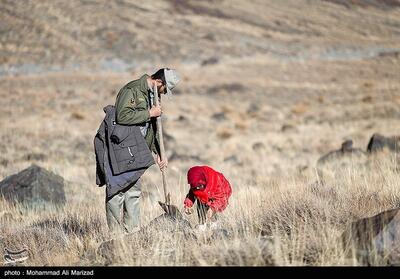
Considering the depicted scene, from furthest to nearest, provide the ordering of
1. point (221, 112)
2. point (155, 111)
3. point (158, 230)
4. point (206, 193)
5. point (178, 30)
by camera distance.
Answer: point (178, 30)
point (221, 112)
point (206, 193)
point (155, 111)
point (158, 230)

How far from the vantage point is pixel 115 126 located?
496cm

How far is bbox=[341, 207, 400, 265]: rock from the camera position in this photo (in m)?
3.71

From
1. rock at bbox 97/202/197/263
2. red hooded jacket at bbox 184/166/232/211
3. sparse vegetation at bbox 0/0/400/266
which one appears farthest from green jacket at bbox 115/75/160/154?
sparse vegetation at bbox 0/0/400/266

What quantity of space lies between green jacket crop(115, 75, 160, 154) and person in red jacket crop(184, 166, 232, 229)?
2.28ft

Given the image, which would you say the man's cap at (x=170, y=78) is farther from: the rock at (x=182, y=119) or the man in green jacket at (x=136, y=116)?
the rock at (x=182, y=119)

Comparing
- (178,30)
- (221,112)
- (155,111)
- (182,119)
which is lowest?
(155,111)

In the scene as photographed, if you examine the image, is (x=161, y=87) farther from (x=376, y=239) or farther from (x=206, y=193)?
(x=376, y=239)

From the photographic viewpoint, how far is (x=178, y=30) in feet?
205

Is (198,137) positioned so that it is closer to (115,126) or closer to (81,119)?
(81,119)

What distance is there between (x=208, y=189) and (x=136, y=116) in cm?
95

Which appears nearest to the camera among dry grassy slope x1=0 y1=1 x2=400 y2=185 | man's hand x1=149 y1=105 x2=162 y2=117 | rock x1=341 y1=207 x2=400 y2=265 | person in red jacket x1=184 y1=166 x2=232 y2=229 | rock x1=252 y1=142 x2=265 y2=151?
rock x1=341 y1=207 x2=400 y2=265

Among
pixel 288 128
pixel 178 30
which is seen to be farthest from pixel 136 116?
pixel 178 30

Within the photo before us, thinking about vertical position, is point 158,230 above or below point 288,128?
below

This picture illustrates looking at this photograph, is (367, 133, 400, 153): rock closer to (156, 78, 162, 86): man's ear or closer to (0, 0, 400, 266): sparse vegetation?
(0, 0, 400, 266): sparse vegetation
